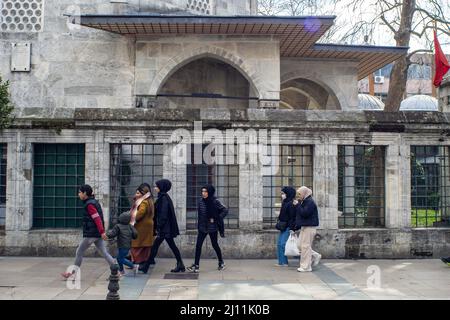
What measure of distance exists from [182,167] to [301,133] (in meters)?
2.56

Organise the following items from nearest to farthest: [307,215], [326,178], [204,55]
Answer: [307,215] < [326,178] < [204,55]

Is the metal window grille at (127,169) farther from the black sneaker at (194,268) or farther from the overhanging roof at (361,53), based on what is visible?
the overhanging roof at (361,53)

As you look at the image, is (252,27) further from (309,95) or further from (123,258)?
(123,258)

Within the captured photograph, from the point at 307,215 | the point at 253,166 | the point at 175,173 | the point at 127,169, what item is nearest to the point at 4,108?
the point at 127,169

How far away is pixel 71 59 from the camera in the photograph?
15.5 meters

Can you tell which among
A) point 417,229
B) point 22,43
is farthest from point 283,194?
point 22,43

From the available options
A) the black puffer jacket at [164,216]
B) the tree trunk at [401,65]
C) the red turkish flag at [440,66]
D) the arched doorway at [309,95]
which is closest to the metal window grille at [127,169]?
the black puffer jacket at [164,216]

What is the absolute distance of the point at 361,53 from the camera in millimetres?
17188

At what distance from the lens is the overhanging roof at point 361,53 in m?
16.4

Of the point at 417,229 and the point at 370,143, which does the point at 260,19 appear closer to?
the point at 370,143

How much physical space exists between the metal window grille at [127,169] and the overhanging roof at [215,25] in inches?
164

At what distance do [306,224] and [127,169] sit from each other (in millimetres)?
4062

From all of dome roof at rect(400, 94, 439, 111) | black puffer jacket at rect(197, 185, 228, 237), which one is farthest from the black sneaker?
dome roof at rect(400, 94, 439, 111)

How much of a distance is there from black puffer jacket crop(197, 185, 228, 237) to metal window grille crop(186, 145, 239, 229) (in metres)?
1.77
